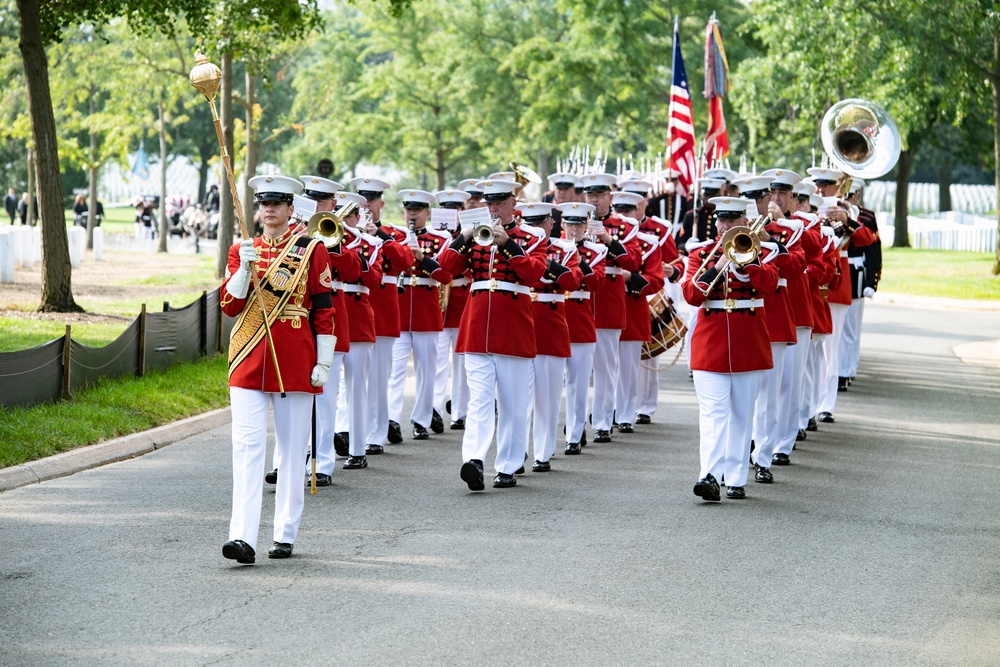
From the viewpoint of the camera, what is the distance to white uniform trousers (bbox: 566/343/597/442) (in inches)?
475

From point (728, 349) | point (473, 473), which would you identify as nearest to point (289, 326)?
point (473, 473)

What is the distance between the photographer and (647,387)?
14.1 m

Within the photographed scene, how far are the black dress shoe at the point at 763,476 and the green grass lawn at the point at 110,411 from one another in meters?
5.24

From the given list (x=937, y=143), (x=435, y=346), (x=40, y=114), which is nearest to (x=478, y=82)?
(x=937, y=143)

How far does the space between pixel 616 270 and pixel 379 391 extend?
2481mm

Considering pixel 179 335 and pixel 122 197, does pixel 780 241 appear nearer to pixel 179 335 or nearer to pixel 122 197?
pixel 179 335

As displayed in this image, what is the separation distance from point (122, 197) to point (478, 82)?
6638 centimetres

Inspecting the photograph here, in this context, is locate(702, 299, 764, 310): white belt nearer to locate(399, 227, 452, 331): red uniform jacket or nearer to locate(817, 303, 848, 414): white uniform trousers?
locate(399, 227, 452, 331): red uniform jacket

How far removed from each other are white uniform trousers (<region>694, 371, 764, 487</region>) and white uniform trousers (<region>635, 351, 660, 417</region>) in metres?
3.94

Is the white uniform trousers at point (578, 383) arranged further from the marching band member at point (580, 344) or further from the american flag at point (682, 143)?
the american flag at point (682, 143)

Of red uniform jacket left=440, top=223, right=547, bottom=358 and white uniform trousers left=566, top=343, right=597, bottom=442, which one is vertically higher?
red uniform jacket left=440, top=223, right=547, bottom=358

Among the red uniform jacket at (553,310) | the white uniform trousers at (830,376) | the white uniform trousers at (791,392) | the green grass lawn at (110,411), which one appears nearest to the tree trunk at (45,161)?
the green grass lawn at (110,411)

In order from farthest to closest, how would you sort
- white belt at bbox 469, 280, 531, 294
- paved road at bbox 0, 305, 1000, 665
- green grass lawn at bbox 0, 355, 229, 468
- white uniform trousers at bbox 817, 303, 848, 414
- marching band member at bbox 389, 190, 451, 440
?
white uniform trousers at bbox 817, 303, 848, 414 < marching band member at bbox 389, 190, 451, 440 < green grass lawn at bbox 0, 355, 229, 468 < white belt at bbox 469, 280, 531, 294 < paved road at bbox 0, 305, 1000, 665

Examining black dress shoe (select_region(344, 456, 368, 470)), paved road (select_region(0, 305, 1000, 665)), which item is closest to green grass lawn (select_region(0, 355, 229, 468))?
paved road (select_region(0, 305, 1000, 665))
